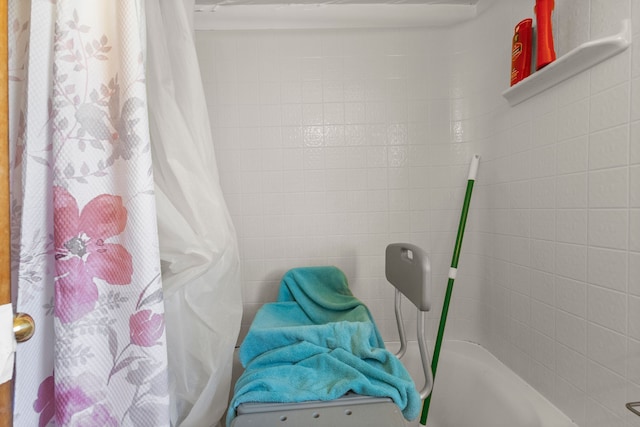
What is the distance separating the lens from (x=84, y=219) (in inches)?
18.8

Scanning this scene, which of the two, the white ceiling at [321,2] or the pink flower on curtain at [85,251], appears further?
the white ceiling at [321,2]

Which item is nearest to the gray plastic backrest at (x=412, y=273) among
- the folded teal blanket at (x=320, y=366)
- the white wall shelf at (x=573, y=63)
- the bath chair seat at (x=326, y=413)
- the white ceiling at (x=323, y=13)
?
the folded teal blanket at (x=320, y=366)

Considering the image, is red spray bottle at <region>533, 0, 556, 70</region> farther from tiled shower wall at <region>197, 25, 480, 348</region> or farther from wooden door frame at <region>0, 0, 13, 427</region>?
wooden door frame at <region>0, 0, 13, 427</region>

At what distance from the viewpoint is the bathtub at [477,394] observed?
3.22ft

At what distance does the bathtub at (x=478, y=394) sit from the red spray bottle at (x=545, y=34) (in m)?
1.05

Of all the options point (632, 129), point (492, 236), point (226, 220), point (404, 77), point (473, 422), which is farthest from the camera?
point (404, 77)

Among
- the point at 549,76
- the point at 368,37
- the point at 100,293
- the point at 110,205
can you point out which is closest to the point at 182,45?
the point at 110,205

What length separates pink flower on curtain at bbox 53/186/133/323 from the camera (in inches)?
18.4

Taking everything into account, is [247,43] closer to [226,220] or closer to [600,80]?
[226,220]

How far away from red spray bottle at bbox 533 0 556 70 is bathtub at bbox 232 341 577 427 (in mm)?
1048

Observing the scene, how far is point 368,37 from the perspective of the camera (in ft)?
4.65

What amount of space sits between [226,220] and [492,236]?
1.09 meters

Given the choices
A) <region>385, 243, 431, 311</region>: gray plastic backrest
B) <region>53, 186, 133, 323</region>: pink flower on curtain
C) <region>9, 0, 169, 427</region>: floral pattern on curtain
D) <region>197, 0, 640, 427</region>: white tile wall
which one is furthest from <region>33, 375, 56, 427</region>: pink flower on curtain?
<region>197, 0, 640, 427</region>: white tile wall

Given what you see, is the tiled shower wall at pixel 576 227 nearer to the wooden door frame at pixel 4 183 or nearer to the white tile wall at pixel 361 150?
the white tile wall at pixel 361 150
